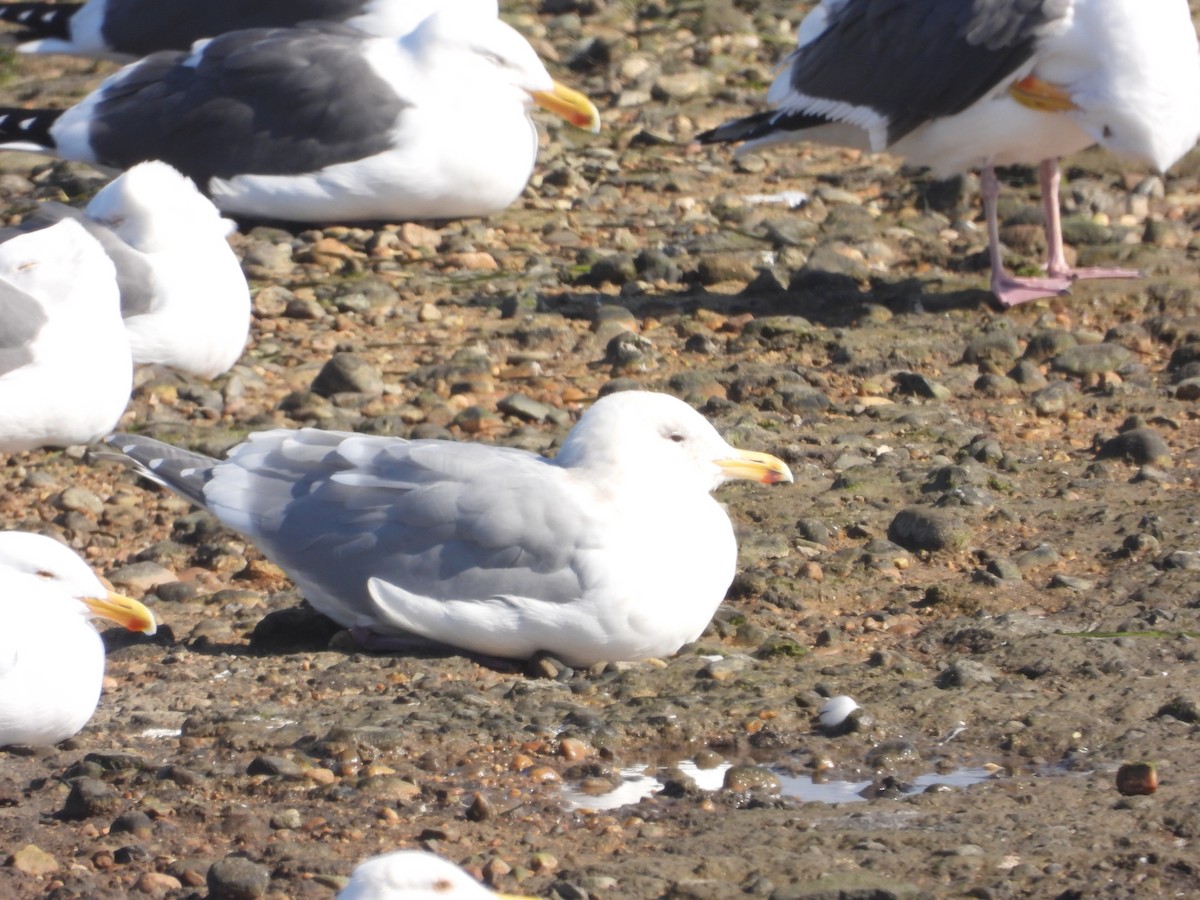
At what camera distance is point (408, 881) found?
2664 millimetres

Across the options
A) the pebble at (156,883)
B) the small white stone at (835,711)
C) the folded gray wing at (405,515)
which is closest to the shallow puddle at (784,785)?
the small white stone at (835,711)

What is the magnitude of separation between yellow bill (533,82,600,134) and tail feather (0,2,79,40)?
3241 millimetres

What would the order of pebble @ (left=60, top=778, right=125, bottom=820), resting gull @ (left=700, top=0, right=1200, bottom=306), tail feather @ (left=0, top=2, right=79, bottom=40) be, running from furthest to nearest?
tail feather @ (left=0, top=2, right=79, bottom=40) → resting gull @ (left=700, top=0, right=1200, bottom=306) → pebble @ (left=60, top=778, right=125, bottom=820)

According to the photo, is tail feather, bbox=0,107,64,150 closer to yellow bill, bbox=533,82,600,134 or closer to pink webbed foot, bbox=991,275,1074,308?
yellow bill, bbox=533,82,600,134

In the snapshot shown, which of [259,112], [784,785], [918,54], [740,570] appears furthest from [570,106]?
[784,785]

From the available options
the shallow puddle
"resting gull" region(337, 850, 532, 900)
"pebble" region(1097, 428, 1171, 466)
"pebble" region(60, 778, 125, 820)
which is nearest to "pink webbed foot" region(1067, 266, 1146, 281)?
"pebble" region(1097, 428, 1171, 466)

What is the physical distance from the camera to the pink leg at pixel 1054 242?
8.17m

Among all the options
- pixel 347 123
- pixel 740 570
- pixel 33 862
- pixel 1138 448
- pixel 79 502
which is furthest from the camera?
pixel 347 123

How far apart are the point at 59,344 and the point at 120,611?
1.74 metres

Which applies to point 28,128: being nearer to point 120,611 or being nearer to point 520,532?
point 120,611

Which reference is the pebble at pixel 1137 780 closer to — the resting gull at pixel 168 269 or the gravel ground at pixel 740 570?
the gravel ground at pixel 740 570

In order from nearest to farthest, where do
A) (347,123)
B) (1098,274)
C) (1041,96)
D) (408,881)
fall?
1. (408,881)
2. (1041,96)
3. (1098,274)
4. (347,123)

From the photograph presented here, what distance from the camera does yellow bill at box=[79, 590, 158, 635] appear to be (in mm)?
4547


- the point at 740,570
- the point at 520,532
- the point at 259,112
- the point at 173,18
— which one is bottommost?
the point at 173,18
